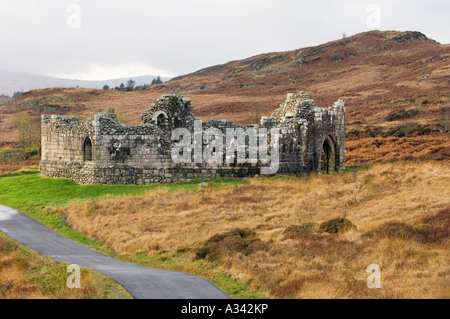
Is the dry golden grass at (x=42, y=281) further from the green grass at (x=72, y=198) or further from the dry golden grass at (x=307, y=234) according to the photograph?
the dry golden grass at (x=307, y=234)

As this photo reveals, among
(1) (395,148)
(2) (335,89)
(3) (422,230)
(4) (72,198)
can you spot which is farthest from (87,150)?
(2) (335,89)

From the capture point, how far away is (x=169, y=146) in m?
30.7

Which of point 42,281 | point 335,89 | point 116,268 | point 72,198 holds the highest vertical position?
point 335,89

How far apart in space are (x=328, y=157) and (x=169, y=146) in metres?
11.2

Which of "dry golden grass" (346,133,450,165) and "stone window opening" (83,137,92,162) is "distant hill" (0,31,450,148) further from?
"stone window opening" (83,137,92,162)

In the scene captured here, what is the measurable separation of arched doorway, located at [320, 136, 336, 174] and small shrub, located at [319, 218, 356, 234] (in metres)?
16.8

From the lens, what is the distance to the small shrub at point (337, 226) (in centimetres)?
1744

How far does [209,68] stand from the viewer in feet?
520

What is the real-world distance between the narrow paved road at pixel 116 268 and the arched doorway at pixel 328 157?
19336 millimetres

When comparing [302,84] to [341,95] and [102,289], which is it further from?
[102,289]

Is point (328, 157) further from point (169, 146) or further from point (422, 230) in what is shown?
point (422, 230)

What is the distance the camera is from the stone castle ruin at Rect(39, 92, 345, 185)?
30.1m
